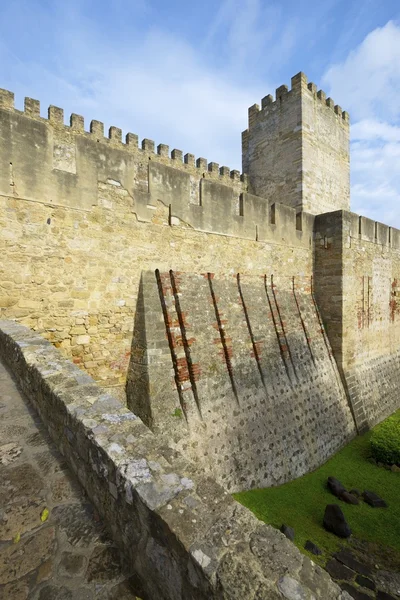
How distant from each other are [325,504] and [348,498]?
0.57 meters

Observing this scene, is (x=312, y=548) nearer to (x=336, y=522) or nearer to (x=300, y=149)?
(x=336, y=522)

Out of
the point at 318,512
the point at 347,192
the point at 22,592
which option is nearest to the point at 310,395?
the point at 318,512

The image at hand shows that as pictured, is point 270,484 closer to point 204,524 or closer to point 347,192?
point 204,524

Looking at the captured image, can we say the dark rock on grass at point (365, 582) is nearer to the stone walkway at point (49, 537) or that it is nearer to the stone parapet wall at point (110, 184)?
the stone walkway at point (49, 537)

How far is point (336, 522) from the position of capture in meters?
5.41

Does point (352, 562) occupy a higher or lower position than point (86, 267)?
lower

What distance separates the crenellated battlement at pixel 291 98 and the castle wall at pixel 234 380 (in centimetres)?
956

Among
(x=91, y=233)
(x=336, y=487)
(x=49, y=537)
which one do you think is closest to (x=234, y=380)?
(x=336, y=487)

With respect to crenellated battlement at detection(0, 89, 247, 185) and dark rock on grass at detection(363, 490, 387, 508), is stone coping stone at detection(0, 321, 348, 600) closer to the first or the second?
dark rock on grass at detection(363, 490, 387, 508)

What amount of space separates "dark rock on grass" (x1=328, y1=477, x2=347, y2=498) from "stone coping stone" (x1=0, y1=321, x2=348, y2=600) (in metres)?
6.20

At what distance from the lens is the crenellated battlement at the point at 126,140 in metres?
12.3

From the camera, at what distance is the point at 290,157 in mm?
13586

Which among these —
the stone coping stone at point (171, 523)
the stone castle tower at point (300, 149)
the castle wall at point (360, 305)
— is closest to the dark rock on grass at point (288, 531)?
the stone coping stone at point (171, 523)

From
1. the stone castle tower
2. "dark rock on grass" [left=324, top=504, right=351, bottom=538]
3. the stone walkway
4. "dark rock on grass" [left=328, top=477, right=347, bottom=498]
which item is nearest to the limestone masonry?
"dark rock on grass" [left=328, top=477, right=347, bottom=498]
